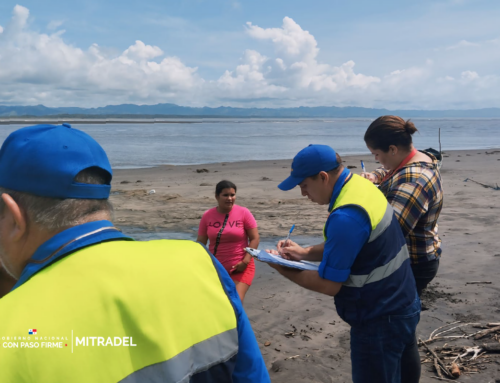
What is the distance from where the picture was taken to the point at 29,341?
98 centimetres

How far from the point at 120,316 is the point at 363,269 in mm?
1884

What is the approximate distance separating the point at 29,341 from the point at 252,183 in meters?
16.8

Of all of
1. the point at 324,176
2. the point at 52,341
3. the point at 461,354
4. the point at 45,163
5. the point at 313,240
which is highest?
the point at 45,163

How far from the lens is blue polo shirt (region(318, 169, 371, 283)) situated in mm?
2559

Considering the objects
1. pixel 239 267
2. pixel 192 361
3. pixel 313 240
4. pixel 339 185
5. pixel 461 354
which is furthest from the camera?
pixel 313 240

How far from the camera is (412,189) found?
3193mm

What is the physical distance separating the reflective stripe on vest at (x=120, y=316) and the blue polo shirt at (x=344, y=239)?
4.63ft

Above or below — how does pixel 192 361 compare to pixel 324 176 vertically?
below

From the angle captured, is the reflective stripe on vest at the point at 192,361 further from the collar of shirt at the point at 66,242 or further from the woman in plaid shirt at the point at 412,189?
the woman in plaid shirt at the point at 412,189

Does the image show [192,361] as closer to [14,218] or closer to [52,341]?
[52,341]

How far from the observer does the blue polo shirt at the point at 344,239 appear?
2.56 meters

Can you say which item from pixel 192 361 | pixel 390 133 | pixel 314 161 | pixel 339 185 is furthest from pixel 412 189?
pixel 192 361

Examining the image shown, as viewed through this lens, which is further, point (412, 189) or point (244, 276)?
point (244, 276)

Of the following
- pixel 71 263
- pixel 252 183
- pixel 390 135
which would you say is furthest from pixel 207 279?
pixel 252 183
